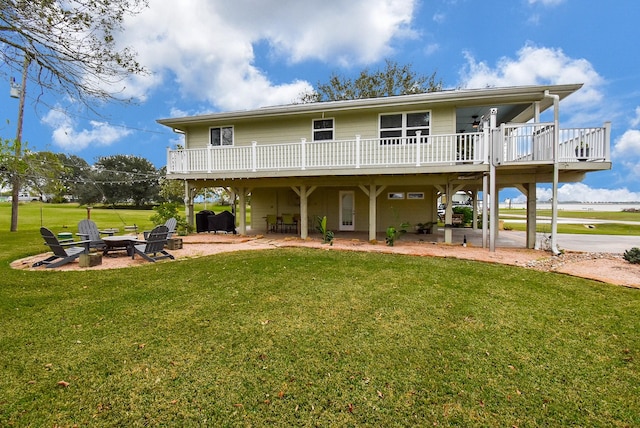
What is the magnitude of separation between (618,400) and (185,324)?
4.68 meters

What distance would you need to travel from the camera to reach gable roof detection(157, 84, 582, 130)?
32.0ft

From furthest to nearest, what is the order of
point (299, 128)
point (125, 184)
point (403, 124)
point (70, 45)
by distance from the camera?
point (125, 184), point (299, 128), point (403, 124), point (70, 45)

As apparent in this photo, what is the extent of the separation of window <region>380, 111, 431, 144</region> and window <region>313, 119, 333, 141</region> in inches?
80.7

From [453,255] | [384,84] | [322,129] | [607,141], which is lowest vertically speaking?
[453,255]

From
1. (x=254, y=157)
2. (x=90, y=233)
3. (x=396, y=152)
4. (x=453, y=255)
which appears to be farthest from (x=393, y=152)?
(x=90, y=233)

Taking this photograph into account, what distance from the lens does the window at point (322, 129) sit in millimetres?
12859

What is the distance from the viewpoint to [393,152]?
11.0 meters

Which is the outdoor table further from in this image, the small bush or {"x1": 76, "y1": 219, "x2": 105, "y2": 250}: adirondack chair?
the small bush

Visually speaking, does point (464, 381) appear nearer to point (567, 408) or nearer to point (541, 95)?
point (567, 408)

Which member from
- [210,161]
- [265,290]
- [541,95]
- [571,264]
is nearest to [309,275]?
[265,290]

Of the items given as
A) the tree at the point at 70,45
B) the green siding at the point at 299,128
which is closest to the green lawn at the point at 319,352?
the tree at the point at 70,45

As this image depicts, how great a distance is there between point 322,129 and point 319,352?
1059 centimetres

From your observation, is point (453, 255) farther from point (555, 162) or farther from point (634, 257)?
point (634, 257)

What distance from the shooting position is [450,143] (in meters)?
10.2
